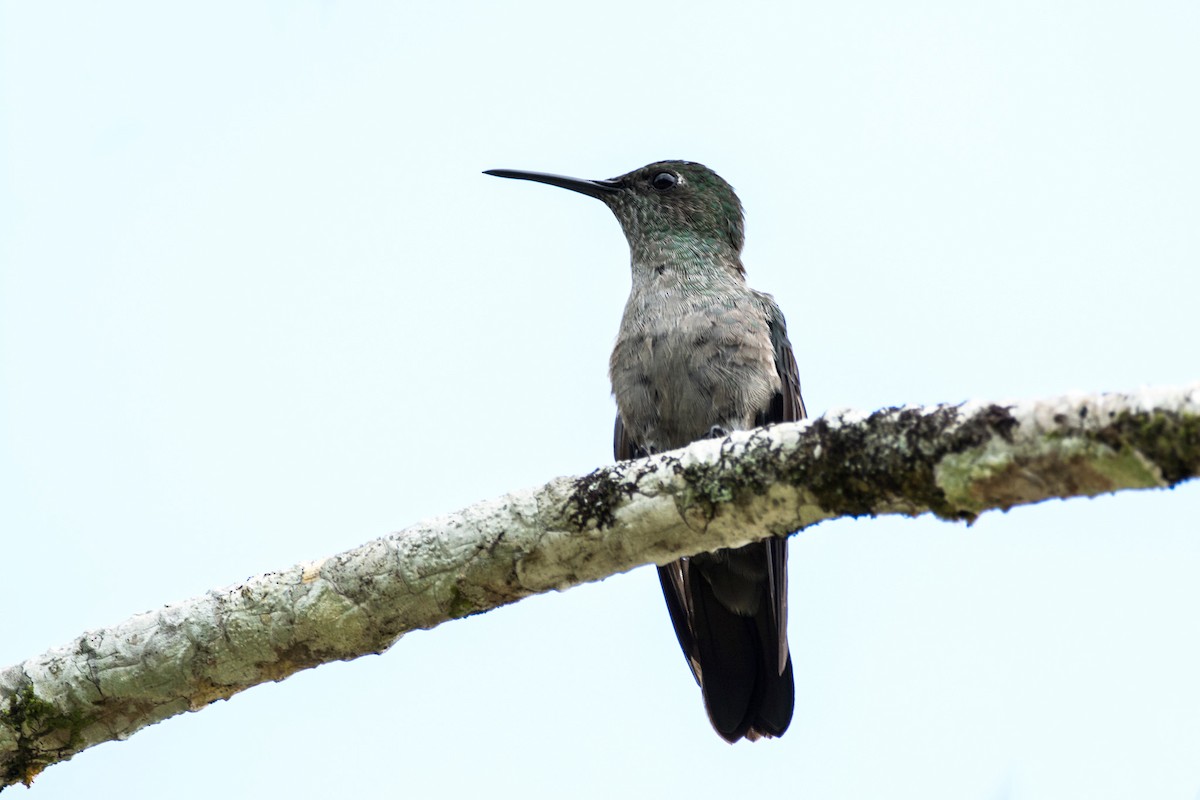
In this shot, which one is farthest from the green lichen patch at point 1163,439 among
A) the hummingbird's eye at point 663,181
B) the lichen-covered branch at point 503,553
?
the hummingbird's eye at point 663,181

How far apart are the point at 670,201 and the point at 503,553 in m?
3.71

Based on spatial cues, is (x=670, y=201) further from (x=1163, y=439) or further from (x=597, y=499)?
(x=1163, y=439)

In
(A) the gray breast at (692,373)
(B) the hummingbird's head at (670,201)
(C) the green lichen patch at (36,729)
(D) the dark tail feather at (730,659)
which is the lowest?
(C) the green lichen patch at (36,729)

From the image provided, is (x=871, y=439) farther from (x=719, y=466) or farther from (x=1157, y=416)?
(x=1157, y=416)

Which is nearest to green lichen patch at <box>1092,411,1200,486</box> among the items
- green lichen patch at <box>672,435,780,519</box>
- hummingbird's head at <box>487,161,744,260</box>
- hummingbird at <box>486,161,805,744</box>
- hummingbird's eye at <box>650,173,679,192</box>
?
green lichen patch at <box>672,435,780,519</box>

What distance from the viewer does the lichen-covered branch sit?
2.82m

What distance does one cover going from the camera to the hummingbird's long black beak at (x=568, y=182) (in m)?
7.02

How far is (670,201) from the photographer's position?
6652 millimetres

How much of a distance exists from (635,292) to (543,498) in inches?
109

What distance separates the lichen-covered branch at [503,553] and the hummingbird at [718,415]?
1.78 m

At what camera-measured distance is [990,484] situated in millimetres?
2686

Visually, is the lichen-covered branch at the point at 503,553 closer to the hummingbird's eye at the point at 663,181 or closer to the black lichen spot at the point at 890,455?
the black lichen spot at the point at 890,455

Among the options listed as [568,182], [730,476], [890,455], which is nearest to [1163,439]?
[890,455]

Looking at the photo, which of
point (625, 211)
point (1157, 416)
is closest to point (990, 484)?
point (1157, 416)
